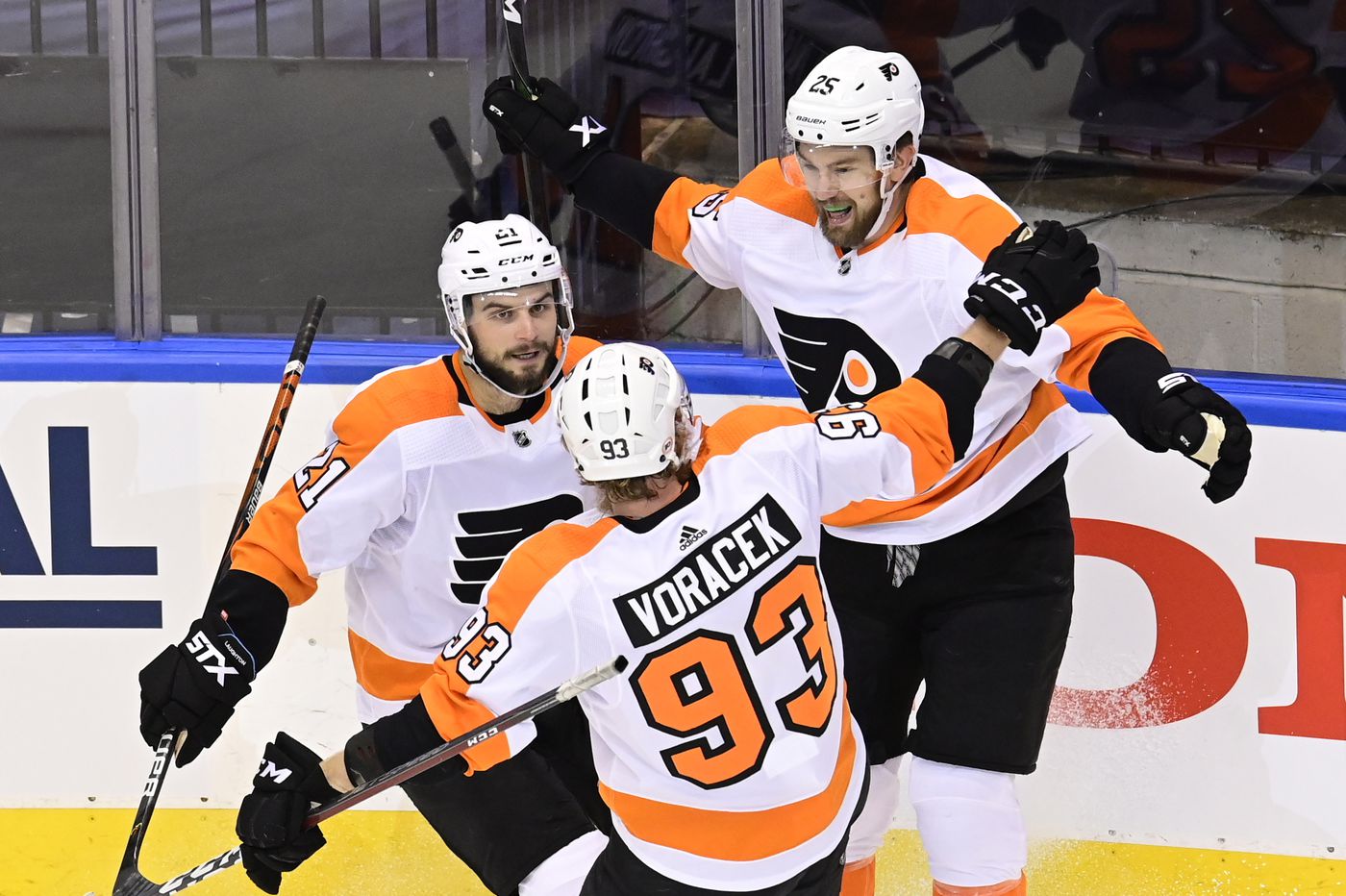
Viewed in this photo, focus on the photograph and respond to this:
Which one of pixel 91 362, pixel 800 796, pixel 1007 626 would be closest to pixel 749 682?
pixel 800 796

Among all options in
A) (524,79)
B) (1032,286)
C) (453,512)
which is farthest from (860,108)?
(453,512)

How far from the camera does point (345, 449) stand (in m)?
2.70

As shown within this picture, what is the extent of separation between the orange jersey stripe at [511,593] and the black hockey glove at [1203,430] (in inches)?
32.5

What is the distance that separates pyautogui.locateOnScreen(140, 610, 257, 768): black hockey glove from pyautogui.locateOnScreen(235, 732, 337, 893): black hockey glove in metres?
0.18

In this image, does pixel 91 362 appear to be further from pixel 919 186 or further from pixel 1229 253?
pixel 1229 253

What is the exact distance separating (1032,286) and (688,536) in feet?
2.17

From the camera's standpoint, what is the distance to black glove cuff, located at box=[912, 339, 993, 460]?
2383 millimetres

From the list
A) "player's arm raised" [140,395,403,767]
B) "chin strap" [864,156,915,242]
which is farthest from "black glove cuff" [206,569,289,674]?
"chin strap" [864,156,915,242]

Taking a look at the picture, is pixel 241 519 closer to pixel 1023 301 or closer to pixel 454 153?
pixel 454 153

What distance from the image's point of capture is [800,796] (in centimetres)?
226

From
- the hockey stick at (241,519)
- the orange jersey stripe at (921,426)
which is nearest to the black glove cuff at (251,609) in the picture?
the hockey stick at (241,519)

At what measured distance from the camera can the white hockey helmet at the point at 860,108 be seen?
259 centimetres

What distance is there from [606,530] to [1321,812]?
5.71 ft

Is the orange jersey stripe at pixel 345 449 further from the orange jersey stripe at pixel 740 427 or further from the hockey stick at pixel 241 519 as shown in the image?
the orange jersey stripe at pixel 740 427
